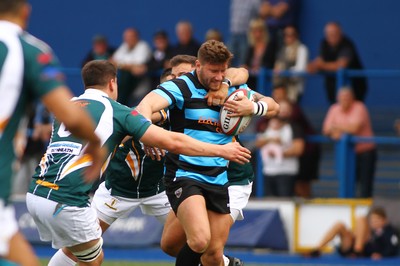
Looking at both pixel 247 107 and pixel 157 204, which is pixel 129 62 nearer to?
pixel 157 204

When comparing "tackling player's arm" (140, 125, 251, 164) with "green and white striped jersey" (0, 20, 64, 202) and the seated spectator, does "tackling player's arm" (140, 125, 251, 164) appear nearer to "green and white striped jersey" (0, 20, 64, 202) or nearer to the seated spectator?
"green and white striped jersey" (0, 20, 64, 202)

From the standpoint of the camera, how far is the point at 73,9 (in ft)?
71.9

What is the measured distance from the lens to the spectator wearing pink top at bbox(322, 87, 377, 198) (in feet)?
52.7

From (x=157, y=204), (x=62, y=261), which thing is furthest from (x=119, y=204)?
(x=62, y=261)

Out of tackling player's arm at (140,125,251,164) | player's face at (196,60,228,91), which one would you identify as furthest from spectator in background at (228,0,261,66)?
tackling player's arm at (140,125,251,164)

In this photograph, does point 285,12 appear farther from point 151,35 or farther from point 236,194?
point 236,194

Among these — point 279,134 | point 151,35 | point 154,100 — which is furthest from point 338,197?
point 154,100

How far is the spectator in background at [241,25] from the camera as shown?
58.3ft

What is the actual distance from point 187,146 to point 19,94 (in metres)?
1.82

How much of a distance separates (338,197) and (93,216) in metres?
9.24

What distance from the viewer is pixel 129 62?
18.1 metres

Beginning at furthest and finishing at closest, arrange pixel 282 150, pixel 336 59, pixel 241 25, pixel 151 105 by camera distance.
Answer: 1. pixel 241 25
2. pixel 336 59
3. pixel 282 150
4. pixel 151 105

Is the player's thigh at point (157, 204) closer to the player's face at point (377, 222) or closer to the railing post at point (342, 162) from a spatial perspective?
the player's face at point (377, 222)

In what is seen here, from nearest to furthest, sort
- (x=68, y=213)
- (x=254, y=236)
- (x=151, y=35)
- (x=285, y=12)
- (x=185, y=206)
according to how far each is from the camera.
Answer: (x=68, y=213) → (x=185, y=206) → (x=254, y=236) → (x=285, y=12) → (x=151, y=35)
